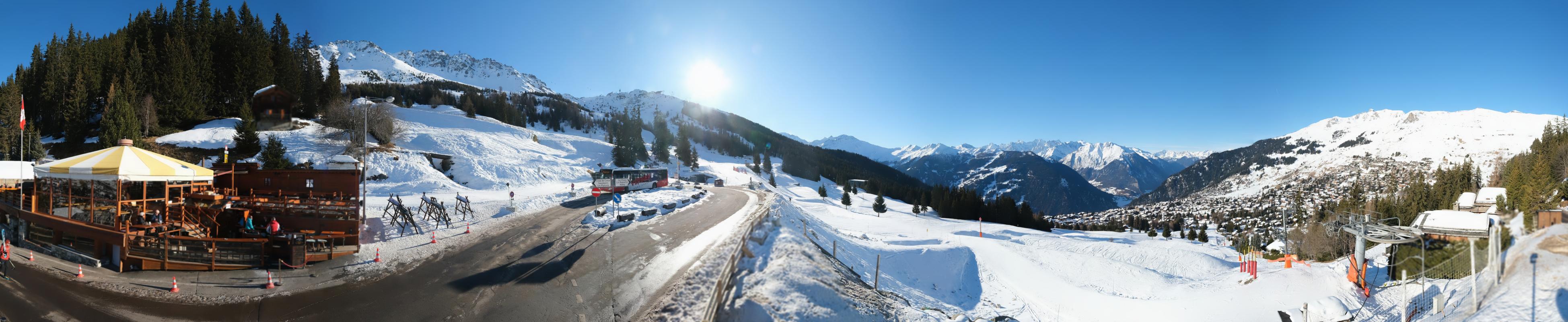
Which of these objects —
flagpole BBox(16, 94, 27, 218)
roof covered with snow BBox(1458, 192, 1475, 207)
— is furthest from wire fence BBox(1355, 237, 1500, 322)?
flagpole BBox(16, 94, 27, 218)

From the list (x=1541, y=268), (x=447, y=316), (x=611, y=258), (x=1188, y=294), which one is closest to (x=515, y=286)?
(x=447, y=316)

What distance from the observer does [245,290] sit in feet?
33.0

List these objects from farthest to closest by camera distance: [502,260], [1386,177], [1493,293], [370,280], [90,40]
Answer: [1386,177], [90,40], [502,260], [370,280], [1493,293]

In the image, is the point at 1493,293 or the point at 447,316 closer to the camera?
the point at 1493,293

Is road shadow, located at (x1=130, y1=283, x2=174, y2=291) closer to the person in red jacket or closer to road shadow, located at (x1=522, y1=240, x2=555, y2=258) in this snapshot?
→ the person in red jacket

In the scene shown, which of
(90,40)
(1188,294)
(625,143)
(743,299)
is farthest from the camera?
(625,143)

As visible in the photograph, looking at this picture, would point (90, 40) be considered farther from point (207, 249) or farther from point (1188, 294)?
point (1188, 294)

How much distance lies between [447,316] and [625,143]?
55880mm

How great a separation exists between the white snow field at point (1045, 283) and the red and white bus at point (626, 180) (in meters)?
14.5

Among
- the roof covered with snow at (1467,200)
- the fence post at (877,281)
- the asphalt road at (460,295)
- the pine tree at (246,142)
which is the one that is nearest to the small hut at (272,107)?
the asphalt road at (460,295)

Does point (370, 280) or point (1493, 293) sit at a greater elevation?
point (1493, 293)

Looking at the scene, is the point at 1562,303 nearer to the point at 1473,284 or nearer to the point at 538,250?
the point at 1473,284

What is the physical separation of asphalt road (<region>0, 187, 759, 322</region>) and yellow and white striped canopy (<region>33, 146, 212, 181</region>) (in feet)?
7.64

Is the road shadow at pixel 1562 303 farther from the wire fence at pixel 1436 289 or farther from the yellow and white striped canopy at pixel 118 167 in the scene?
the yellow and white striped canopy at pixel 118 167
